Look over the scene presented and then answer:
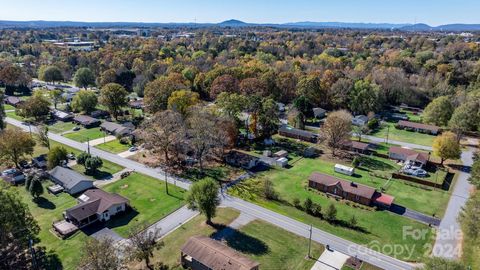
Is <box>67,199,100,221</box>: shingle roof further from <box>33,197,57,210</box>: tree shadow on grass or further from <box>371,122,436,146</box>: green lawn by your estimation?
<box>371,122,436,146</box>: green lawn

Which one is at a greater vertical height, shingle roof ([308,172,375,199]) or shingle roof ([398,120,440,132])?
shingle roof ([398,120,440,132])

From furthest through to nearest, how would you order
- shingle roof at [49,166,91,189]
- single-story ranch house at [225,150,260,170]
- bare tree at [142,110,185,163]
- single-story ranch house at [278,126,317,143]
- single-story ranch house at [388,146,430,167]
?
single-story ranch house at [278,126,317,143], single-story ranch house at [225,150,260,170], single-story ranch house at [388,146,430,167], bare tree at [142,110,185,163], shingle roof at [49,166,91,189]

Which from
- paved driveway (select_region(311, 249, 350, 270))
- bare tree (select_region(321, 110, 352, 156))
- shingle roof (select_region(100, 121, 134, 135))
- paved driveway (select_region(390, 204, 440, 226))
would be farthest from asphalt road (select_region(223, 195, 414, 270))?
shingle roof (select_region(100, 121, 134, 135))

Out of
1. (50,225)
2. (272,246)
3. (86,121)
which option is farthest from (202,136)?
(86,121)

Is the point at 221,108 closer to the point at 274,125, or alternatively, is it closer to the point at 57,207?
the point at 274,125

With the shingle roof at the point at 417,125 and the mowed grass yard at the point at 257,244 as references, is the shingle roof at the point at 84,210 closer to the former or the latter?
the mowed grass yard at the point at 257,244

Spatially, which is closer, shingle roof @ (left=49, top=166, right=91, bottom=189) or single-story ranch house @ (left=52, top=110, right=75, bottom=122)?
shingle roof @ (left=49, top=166, right=91, bottom=189)

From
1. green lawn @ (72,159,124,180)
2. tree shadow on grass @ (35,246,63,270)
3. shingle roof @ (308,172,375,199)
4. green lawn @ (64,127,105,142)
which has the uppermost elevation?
shingle roof @ (308,172,375,199)
